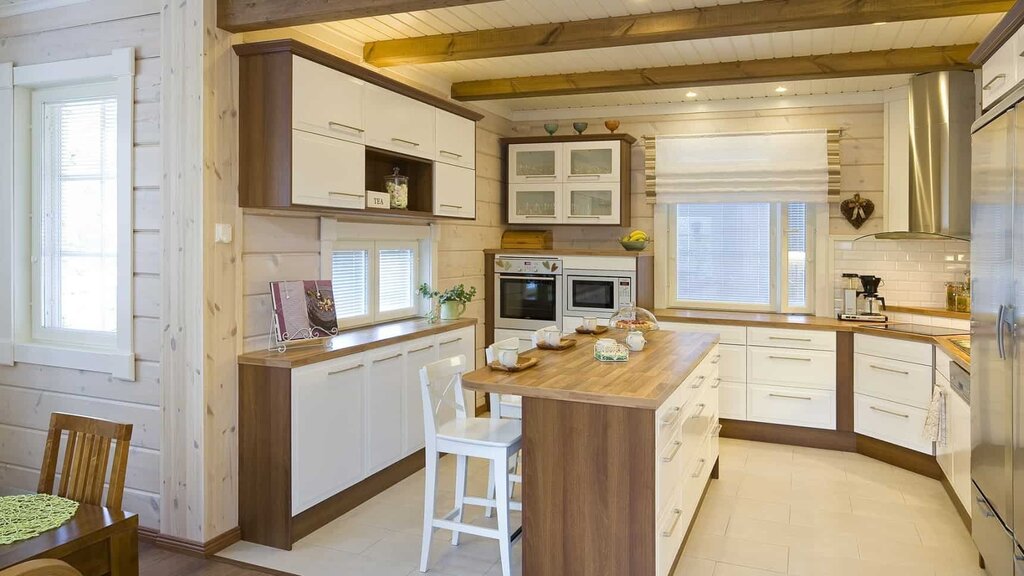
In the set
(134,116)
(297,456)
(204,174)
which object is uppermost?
(134,116)

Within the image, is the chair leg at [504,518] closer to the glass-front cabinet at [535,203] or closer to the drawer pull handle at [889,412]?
the drawer pull handle at [889,412]

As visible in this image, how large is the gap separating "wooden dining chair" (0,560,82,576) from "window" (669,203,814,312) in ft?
17.6

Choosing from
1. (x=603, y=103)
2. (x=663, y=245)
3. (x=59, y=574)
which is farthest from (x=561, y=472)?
(x=603, y=103)

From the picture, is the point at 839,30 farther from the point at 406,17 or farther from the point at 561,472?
the point at 561,472

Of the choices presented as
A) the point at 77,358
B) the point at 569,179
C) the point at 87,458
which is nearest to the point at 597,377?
the point at 87,458

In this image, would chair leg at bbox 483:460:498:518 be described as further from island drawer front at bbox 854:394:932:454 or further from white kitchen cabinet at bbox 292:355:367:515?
island drawer front at bbox 854:394:932:454

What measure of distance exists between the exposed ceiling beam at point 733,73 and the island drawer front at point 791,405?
7.27ft

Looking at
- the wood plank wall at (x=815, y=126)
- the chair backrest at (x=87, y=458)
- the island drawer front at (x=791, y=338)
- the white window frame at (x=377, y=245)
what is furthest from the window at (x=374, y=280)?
the island drawer front at (x=791, y=338)

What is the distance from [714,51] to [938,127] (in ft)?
5.23

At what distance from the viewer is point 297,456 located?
328cm

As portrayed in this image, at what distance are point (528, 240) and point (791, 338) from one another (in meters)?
2.34

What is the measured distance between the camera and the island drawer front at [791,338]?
4938 millimetres

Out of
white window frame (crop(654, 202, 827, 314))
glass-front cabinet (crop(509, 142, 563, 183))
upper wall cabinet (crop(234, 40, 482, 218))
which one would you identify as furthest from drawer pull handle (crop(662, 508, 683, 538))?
glass-front cabinet (crop(509, 142, 563, 183))

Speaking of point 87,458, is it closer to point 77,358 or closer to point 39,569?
point 39,569
